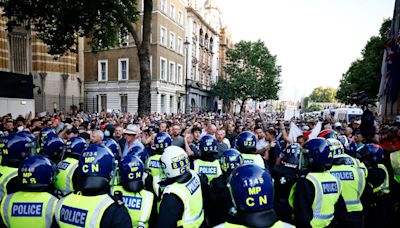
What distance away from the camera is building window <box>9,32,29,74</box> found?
25453 millimetres

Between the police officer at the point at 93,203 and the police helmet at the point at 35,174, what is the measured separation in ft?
1.43

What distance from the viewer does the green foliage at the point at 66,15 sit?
49.4ft

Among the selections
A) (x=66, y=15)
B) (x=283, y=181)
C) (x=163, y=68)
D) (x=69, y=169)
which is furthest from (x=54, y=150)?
(x=163, y=68)

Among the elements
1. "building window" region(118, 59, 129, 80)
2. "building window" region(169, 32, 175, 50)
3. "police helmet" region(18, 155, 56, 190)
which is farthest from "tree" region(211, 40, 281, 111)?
"police helmet" region(18, 155, 56, 190)

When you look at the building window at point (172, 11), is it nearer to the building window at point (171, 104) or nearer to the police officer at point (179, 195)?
the building window at point (171, 104)

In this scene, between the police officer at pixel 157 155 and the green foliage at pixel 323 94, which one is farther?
the green foliage at pixel 323 94

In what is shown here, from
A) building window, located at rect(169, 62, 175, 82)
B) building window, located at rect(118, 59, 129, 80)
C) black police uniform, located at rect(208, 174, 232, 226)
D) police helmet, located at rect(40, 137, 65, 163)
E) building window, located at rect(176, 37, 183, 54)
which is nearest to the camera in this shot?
black police uniform, located at rect(208, 174, 232, 226)

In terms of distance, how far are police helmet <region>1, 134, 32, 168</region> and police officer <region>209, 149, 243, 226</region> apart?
8.45ft

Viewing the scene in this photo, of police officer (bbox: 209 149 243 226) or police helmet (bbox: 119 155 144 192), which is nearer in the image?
police helmet (bbox: 119 155 144 192)

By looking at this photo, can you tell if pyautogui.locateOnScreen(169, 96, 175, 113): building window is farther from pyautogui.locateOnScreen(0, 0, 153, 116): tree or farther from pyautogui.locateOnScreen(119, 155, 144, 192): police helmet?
pyautogui.locateOnScreen(119, 155, 144, 192): police helmet

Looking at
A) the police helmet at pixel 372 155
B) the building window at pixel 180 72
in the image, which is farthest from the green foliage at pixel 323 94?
the police helmet at pixel 372 155

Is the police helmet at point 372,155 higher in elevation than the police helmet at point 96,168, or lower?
lower

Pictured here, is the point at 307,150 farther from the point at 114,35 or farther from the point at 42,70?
the point at 42,70

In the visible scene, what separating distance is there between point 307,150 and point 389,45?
16622 mm
